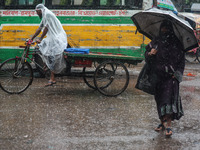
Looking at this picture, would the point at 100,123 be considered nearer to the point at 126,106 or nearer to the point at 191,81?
the point at 126,106

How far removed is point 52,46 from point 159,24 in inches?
116

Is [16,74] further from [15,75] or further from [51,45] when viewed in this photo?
[51,45]

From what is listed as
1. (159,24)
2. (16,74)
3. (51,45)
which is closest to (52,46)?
(51,45)

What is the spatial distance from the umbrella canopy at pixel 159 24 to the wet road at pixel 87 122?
1.34 m

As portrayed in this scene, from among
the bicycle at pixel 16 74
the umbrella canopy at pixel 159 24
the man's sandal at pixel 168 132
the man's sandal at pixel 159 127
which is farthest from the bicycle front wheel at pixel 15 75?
the man's sandal at pixel 168 132

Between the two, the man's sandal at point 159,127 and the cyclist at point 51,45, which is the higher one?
the cyclist at point 51,45

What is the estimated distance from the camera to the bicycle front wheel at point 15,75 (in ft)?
22.9

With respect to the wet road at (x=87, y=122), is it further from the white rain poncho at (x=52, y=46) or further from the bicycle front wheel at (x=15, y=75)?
the white rain poncho at (x=52, y=46)

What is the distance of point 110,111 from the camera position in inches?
233

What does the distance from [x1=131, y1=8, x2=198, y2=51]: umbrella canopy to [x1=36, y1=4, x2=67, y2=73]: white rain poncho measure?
8.15 ft

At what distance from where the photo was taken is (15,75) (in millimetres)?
7043

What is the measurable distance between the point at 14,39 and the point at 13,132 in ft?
17.2

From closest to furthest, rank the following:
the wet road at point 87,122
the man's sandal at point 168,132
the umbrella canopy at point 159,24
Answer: the wet road at point 87,122
the umbrella canopy at point 159,24
the man's sandal at point 168,132

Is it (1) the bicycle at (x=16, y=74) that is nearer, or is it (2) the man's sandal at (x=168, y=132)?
(2) the man's sandal at (x=168, y=132)
